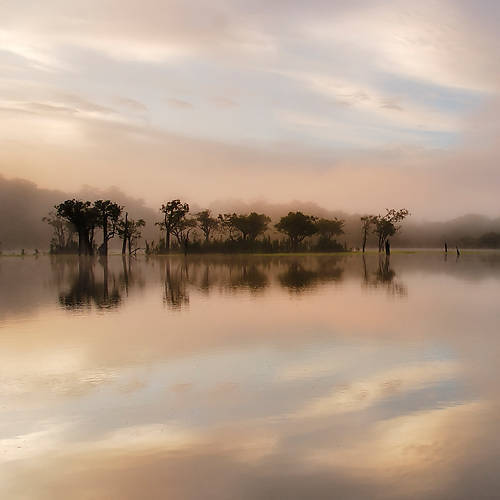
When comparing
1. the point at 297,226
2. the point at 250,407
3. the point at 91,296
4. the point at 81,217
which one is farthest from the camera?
the point at 297,226

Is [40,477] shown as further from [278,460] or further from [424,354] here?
[424,354]

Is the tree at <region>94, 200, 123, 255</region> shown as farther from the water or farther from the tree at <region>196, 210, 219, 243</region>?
the water

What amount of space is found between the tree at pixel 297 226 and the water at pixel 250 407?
111 metres

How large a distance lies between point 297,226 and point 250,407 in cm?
12073

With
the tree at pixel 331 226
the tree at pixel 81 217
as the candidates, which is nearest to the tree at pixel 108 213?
the tree at pixel 81 217

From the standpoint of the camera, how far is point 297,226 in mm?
128125

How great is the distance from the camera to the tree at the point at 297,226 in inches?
5039

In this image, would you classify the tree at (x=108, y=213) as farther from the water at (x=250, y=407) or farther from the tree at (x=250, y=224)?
the water at (x=250, y=407)

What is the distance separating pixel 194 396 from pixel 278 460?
2.86 meters

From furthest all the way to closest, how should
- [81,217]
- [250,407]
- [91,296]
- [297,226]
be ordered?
[297,226]
[81,217]
[91,296]
[250,407]

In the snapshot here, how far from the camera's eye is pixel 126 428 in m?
7.25

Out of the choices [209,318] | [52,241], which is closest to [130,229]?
[52,241]

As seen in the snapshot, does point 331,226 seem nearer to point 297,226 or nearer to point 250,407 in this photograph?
point 297,226

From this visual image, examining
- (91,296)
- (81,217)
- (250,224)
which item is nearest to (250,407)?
(91,296)
